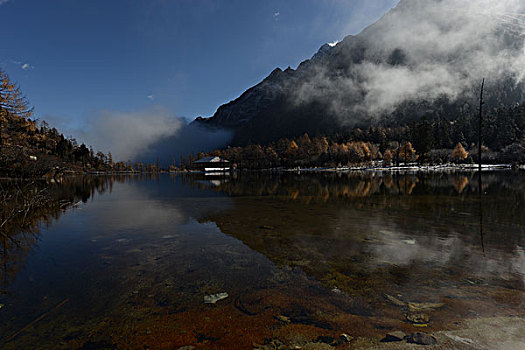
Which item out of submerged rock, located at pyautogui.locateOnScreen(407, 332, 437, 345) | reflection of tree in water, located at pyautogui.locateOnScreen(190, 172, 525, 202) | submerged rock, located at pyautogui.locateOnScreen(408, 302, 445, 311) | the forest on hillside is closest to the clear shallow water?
submerged rock, located at pyautogui.locateOnScreen(408, 302, 445, 311)

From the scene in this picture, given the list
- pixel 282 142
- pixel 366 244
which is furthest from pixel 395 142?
pixel 366 244

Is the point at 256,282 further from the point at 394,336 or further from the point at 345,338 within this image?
the point at 394,336

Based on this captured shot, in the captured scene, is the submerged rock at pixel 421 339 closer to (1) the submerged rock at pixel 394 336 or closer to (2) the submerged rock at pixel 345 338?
(1) the submerged rock at pixel 394 336

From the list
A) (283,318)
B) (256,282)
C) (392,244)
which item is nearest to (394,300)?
(283,318)

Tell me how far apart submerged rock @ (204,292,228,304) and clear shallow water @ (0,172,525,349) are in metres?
0.10

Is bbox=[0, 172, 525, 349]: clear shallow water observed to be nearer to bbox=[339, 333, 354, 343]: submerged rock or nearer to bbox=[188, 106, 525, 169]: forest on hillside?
bbox=[339, 333, 354, 343]: submerged rock

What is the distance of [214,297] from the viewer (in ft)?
15.1

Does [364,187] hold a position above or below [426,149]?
below

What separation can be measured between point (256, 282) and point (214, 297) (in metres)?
0.93

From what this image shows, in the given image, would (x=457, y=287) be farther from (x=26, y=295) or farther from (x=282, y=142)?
(x=282, y=142)

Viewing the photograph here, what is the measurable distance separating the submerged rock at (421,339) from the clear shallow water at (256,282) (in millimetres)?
172

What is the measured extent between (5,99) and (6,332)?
600 inches

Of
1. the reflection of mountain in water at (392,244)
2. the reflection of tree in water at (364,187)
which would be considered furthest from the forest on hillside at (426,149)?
the reflection of mountain in water at (392,244)

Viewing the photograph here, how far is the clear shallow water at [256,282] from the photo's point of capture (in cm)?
364
